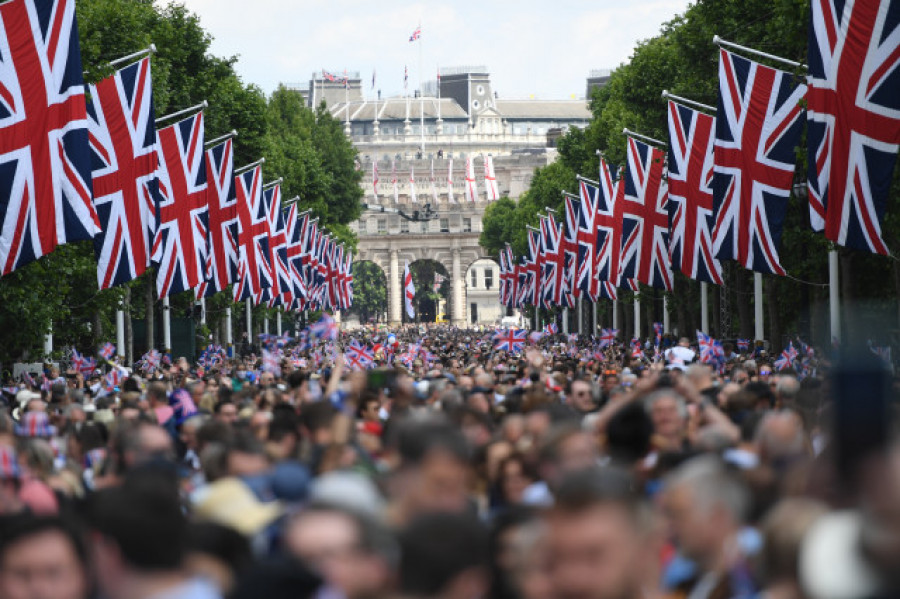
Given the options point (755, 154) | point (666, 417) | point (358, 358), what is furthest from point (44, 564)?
point (358, 358)

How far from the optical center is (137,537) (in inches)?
212

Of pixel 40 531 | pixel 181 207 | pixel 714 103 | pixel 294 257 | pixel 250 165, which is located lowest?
pixel 40 531

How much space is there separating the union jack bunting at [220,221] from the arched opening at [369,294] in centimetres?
15051

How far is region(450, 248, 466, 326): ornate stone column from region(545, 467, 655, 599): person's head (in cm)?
17042

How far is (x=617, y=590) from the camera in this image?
14.3 feet

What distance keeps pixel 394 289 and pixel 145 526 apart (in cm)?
17154

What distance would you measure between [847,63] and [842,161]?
133cm

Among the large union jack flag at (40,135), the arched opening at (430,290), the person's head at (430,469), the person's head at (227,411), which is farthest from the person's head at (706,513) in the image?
the arched opening at (430,290)

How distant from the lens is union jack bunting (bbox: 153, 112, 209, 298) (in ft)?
104

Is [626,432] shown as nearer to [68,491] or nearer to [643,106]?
[68,491]

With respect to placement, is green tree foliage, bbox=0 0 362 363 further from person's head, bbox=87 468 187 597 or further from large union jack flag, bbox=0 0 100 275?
person's head, bbox=87 468 187 597

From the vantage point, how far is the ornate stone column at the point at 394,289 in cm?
17688

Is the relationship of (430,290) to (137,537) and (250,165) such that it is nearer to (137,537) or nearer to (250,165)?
(250,165)

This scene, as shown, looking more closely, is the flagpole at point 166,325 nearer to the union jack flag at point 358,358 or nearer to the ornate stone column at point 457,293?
the union jack flag at point 358,358
